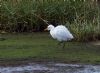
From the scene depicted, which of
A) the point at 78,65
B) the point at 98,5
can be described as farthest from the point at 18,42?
the point at 98,5

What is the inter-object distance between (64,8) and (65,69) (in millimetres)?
7527

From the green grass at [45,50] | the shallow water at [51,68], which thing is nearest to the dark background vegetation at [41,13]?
the green grass at [45,50]

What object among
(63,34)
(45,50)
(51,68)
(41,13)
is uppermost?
(41,13)

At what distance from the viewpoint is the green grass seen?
472 inches

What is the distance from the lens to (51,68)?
1094 cm

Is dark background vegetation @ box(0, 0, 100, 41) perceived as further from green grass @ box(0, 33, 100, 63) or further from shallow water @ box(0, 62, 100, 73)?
shallow water @ box(0, 62, 100, 73)

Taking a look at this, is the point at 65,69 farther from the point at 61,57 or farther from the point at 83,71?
the point at 61,57

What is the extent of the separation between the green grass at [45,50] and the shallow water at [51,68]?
20.6 inches

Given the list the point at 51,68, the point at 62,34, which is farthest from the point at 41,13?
the point at 51,68

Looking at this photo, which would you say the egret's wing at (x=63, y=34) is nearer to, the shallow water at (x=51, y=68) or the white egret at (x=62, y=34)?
the white egret at (x=62, y=34)

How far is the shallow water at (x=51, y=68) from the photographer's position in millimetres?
10617

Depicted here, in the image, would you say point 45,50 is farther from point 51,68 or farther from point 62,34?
point 51,68

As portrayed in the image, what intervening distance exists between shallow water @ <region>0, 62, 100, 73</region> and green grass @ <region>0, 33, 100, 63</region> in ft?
1.72

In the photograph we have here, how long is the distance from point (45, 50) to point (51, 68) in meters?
2.11
